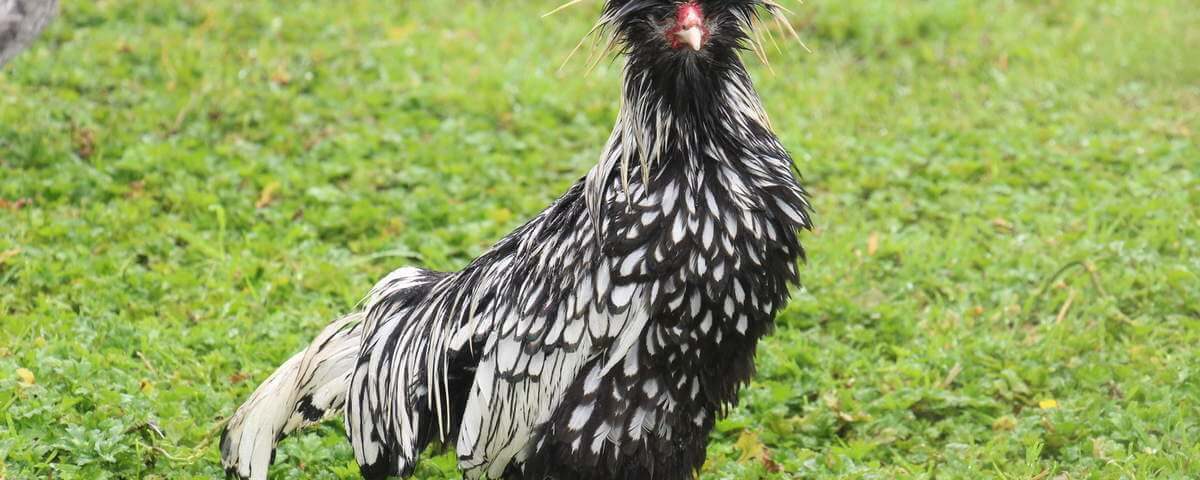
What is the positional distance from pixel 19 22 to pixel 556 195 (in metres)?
2.66

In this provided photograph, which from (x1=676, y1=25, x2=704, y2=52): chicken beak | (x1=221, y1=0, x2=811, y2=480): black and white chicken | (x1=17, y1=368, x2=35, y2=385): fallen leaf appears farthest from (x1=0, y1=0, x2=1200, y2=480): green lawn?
(x1=676, y1=25, x2=704, y2=52): chicken beak

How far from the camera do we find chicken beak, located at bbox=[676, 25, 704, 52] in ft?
9.79

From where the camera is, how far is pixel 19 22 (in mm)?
5008

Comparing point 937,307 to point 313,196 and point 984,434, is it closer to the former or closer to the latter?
point 984,434

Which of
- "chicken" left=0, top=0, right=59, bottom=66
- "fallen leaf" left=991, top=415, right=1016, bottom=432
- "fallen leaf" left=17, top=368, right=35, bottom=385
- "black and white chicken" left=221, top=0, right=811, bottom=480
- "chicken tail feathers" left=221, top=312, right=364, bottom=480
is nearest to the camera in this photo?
"black and white chicken" left=221, top=0, right=811, bottom=480

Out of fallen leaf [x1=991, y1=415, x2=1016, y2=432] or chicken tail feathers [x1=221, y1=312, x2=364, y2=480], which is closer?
chicken tail feathers [x1=221, y1=312, x2=364, y2=480]

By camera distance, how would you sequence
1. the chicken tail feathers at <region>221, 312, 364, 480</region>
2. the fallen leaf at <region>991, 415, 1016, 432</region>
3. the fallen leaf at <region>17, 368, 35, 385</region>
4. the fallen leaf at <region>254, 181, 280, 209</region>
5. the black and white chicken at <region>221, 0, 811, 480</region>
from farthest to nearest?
1. the fallen leaf at <region>254, 181, 280, 209</region>
2. the fallen leaf at <region>991, 415, 1016, 432</region>
3. the fallen leaf at <region>17, 368, 35, 385</region>
4. the chicken tail feathers at <region>221, 312, 364, 480</region>
5. the black and white chicken at <region>221, 0, 811, 480</region>

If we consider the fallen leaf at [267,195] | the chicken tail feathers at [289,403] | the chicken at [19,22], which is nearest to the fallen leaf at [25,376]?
the chicken tail feathers at [289,403]

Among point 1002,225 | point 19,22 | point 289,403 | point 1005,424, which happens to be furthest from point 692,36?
point 1002,225

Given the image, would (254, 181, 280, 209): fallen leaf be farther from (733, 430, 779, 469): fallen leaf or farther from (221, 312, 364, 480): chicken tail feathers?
(733, 430, 779, 469): fallen leaf

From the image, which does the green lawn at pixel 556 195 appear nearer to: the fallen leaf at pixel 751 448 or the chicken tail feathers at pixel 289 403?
the fallen leaf at pixel 751 448

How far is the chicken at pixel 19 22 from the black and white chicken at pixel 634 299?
98.1 inches

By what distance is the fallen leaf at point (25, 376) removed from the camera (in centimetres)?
429

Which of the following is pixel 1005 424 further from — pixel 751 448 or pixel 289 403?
pixel 289 403
